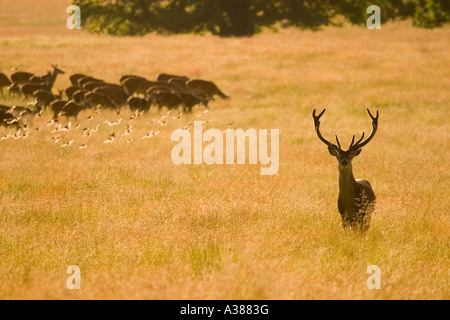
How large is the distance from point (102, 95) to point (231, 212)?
969 centimetres

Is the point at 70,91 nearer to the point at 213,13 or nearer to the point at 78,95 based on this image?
the point at 78,95

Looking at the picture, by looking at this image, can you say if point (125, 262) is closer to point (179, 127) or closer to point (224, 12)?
point (179, 127)

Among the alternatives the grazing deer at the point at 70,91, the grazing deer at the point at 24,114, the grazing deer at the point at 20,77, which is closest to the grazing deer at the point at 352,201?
the grazing deer at the point at 24,114

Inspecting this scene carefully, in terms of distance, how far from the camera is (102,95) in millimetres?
16438

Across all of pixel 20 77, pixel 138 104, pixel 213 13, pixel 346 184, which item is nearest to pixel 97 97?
pixel 138 104

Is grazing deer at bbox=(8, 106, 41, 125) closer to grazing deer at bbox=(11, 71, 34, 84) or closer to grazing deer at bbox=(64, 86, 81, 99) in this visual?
grazing deer at bbox=(64, 86, 81, 99)

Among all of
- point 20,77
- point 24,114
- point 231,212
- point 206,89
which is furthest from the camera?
point 206,89

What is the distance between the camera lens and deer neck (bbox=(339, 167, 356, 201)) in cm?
691

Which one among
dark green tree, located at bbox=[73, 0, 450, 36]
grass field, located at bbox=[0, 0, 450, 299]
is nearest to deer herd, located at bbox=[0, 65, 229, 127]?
grass field, located at bbox=[0, 0, 450, 299]

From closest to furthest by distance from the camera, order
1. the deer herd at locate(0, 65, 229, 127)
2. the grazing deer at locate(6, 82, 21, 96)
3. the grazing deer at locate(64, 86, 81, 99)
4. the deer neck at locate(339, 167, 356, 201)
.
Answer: the deer neck at locate(339, 167, 356, 201) → the deer herd at locate(0, 65, 229, 127) → the grazing deer at locate(64, 86, 81, 99) → the grazing deer at locate(6, 82, 21, 96)

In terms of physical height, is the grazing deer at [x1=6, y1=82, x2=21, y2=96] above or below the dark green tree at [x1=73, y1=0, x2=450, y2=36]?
below

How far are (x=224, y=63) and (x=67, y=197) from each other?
16.8 meters

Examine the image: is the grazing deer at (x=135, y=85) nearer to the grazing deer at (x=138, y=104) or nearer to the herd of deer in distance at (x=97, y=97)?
the herd of deer in distance at (x=97, y=97)

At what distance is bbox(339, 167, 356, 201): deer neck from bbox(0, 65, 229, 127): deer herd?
938cm
